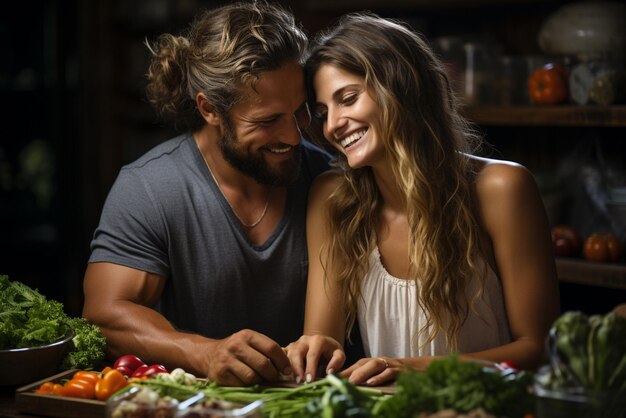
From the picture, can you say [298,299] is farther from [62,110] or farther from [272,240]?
[62,110]

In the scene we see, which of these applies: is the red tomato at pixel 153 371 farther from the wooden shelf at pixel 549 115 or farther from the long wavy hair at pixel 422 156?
the wooden shelf at pixel 549 115

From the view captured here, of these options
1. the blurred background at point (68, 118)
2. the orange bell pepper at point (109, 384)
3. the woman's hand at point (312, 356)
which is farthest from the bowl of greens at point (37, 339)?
the blurred background at point (68, 118)

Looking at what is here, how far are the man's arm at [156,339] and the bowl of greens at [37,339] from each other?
17 cm

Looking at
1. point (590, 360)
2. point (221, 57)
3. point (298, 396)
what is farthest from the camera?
point (221, 57)

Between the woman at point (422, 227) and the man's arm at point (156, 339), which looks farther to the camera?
the woman at point (422, 227)

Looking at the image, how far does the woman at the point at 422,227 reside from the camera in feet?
8.00

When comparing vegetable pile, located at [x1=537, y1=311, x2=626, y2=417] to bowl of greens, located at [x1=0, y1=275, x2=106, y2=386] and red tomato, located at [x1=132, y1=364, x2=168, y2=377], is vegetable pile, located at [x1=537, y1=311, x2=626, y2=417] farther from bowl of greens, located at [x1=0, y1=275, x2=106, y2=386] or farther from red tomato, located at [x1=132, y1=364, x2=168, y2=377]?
bowl of greens, located at [x1=0, y1=275, x2=106, y2=386]

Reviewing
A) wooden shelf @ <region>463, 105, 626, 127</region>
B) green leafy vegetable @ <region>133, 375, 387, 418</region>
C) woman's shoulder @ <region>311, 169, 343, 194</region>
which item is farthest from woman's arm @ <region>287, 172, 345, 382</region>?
wooden shelf @ <region>463, 105, 626, 127</region>

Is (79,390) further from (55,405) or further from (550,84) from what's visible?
(550,84)

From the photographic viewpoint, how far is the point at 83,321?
2291 mm

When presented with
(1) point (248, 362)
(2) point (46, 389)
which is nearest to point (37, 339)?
(2) point (46, 389)

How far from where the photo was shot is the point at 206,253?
2.68 metres

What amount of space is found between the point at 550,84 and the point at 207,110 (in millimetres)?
1480

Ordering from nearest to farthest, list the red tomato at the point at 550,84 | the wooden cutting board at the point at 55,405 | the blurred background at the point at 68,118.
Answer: the wooden cutting board at the point at 55,405 < the red tomato at the point at 550,84 < the blurred background at the point at 68,118
